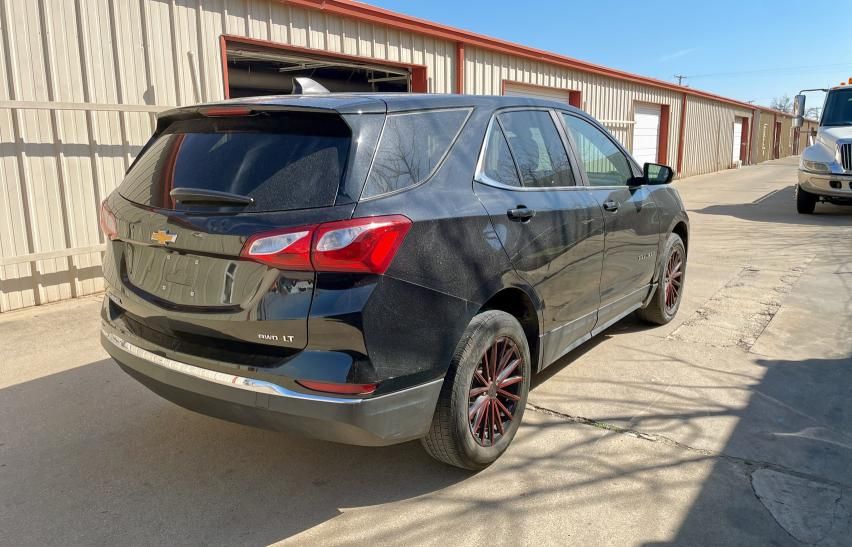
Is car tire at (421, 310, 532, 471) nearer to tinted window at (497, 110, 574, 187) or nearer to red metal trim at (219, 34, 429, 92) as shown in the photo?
tinted window at (497, 110, 574, 187)

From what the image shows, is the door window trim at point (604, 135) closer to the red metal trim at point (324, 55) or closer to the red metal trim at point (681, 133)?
the red metal trim at point (324, 55)

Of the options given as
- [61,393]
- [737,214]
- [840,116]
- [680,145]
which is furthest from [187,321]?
[680,145]

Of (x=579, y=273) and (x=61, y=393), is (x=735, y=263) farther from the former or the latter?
(x=61, y=393)

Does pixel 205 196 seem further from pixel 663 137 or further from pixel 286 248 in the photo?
pixel 663 137

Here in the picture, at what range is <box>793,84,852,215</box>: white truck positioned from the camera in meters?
11.9

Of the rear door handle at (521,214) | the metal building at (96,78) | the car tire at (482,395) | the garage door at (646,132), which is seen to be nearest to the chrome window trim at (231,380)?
the car tire at (482,395)

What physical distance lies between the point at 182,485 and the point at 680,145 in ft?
72.0

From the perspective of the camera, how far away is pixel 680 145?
21.8 meters

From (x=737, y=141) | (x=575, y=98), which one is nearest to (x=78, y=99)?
(x=575, y=98)

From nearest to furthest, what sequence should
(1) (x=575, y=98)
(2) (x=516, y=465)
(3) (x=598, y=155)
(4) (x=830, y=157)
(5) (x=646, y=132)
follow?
(2) (x=516, y=465)
(3) (x=598, y=155)
(4) (x=830, y=157)
(1) (x=575, y=98)
(5) (x=646, y=132)

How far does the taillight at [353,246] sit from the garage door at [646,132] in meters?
16.8

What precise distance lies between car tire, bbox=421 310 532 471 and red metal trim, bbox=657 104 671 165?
62.1 feet

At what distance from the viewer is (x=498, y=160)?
3.30 metres

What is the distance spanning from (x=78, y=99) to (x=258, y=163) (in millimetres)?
4581
